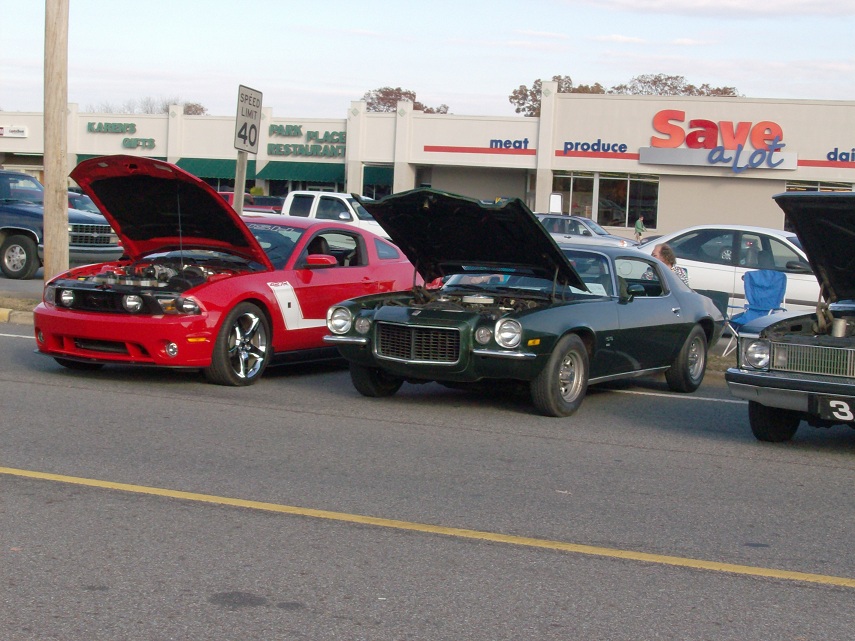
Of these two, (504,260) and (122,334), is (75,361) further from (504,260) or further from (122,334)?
(504,260)

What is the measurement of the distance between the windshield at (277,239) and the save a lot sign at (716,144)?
36.9 metres

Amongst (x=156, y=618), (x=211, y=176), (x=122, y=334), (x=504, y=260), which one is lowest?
(x=156, y=618)

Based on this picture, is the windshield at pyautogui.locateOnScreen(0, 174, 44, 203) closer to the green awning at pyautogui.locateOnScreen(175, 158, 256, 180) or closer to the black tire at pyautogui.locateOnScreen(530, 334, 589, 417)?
the black tire at pyautogui.locateOnScreen(530, 334, 589, 417)

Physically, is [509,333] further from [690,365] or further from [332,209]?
[332,209]

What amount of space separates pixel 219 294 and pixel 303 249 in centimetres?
138

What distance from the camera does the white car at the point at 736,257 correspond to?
15.4 m

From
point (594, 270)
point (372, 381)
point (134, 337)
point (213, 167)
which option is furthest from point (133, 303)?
point (213, 167)

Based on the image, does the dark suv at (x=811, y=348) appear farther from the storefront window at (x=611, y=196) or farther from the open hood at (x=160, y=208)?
the storefront window at (x=611, y=196)

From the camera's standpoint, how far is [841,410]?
298 inches

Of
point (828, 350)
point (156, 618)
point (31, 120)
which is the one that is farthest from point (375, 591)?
point (31, 120)

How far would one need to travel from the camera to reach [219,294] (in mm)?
9711

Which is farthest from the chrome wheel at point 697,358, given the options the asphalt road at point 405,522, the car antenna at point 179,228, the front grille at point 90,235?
the front grille at point 90,235

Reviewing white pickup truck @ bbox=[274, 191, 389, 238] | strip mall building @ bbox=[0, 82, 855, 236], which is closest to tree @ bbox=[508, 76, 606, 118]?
strip mall building @ bbox=[0, 82, 855, 236]

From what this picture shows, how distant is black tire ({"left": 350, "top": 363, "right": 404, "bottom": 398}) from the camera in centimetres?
964
